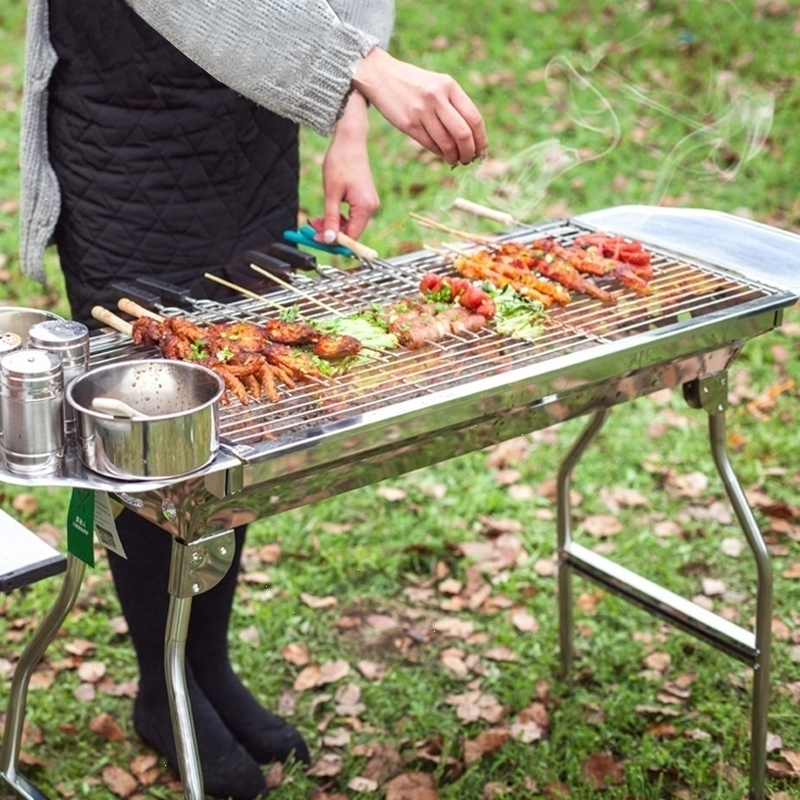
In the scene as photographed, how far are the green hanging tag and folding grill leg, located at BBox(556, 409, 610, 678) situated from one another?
61.9 inches

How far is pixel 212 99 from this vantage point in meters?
2.82

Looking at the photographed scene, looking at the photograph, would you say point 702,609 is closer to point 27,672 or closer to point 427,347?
point 427,347

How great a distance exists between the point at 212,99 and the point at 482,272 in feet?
2.34

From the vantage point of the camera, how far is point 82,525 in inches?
91.8

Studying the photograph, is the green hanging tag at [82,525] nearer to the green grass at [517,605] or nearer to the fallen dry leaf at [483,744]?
the green grass at [517,605]

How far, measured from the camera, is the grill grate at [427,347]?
220cm

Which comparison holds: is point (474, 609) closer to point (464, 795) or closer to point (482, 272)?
point (464, 795)

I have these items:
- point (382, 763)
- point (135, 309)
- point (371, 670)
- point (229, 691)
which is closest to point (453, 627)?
point (371, 670)

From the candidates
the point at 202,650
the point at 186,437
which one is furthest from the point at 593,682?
the point at 186,437

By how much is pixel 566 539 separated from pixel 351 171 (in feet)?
4.27

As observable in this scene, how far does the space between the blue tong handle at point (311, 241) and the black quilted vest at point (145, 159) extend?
10cm

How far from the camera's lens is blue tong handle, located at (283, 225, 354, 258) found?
9.40ft

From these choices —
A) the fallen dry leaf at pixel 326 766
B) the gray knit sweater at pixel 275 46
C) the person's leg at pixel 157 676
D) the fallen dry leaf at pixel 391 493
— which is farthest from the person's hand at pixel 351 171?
the fallen dry leaf at pixel 391 493

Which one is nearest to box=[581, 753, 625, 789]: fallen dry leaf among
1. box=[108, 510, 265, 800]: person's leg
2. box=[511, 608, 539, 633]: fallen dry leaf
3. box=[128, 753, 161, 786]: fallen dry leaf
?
box=[511, 608, 539, 633]: fallen dry leaf
